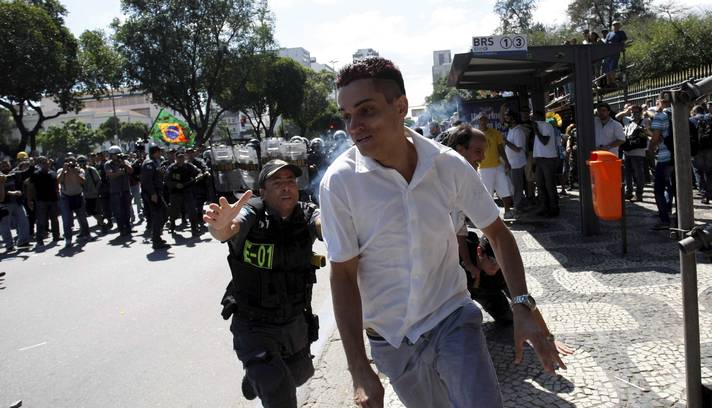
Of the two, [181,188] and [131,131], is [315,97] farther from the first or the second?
[181,188]

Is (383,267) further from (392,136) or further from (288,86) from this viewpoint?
(288,86)

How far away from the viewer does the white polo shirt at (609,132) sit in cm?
854

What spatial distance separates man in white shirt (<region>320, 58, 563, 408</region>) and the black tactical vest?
1.00 m

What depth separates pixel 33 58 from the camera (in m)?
28.5

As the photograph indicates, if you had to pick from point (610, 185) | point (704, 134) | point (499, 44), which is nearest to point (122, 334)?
point (610, 185)

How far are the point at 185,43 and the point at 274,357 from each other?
31.7 meters

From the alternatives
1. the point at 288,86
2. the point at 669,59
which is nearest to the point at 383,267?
the point at 669,59

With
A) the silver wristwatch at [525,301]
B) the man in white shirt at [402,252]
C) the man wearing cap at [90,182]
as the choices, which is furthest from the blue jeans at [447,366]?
the man wearing cap at [90,182]

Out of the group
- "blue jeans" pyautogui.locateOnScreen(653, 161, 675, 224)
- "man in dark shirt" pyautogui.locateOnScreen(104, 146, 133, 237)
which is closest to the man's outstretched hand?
"blue jeans" pyautogui.locateOnScreen(653, 161, 675, 224)

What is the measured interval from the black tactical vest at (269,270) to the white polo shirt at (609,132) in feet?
22.7

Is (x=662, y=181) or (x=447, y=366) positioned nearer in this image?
(x=447, y=366)

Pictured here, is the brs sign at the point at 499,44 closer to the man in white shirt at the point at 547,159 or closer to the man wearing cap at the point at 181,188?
the man in white shirt at the point at 547,159

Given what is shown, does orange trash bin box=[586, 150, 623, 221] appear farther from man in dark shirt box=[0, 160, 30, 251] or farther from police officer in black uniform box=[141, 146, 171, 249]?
man in dark shirt box=[0, 160, 30, 251]

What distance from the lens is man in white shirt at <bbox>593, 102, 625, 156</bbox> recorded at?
8531 mm
